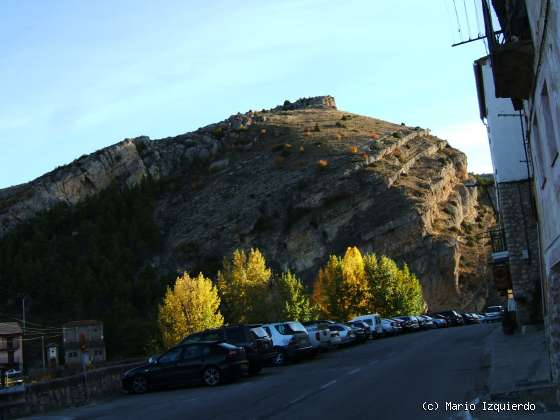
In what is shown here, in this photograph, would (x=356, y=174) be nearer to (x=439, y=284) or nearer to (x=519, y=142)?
(x=439, y=284)

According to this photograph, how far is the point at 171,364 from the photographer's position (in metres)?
20.4

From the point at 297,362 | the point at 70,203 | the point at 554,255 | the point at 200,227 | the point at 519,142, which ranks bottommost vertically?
the point at 297,362

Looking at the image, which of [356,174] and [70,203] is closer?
[356,174]

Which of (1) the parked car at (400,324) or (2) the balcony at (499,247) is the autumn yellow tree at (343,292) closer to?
(1) the parked car at (400,324)

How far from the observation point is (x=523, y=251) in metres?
27.7

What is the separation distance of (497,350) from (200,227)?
7326cm

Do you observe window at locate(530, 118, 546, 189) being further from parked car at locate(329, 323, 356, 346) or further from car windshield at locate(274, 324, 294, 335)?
parked car at locate(329, 323, 356, 346)

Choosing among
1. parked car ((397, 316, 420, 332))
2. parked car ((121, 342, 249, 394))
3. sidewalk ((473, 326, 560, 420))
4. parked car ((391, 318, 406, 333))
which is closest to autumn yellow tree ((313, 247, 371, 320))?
parked car ((397, 316, 420, 332))

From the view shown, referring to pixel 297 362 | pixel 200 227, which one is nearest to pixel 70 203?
pixel 200 227

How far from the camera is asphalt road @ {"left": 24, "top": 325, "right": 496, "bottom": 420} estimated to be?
1210 centimetres

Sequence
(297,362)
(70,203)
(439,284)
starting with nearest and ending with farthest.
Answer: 1. (297,362)
2. (439,284)
3. (70,203)

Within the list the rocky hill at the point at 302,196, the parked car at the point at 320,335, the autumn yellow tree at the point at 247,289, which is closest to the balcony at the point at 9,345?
the parked car at the point at 320,335

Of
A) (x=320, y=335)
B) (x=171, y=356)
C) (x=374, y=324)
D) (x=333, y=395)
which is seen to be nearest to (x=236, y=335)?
(x=171, y=356)

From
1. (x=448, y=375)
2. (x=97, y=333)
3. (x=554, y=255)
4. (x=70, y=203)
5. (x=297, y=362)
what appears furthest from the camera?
(x=70, y=203)
